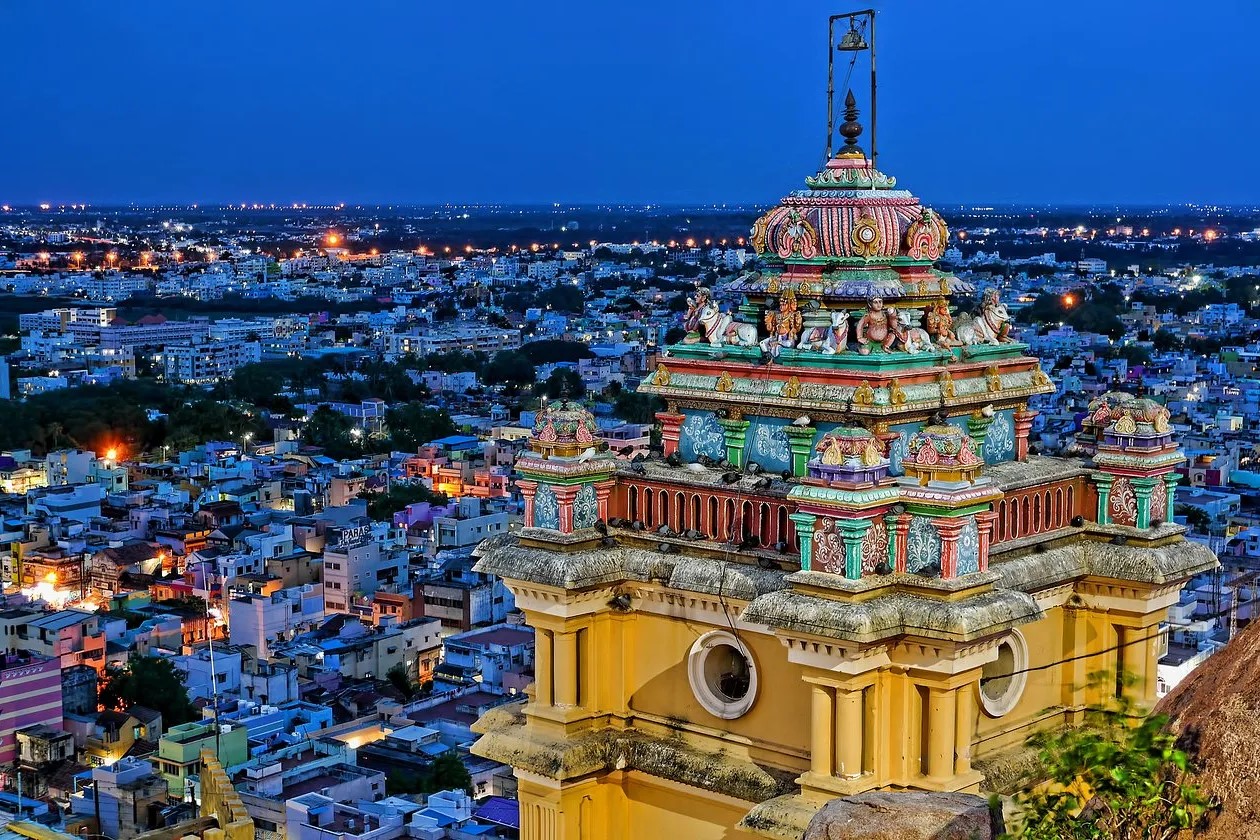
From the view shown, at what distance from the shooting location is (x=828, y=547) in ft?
23.7

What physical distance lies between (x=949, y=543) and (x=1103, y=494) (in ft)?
5.17

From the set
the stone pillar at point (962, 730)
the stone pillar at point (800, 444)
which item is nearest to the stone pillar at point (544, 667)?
the stone pillar at point (800, 444)

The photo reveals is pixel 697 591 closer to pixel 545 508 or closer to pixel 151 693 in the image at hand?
pixel 545 508

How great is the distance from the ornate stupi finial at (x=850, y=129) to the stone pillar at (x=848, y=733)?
283 centimetres

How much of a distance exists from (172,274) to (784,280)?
164149 millimetres

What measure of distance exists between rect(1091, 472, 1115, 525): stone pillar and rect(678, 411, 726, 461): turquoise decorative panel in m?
1.83

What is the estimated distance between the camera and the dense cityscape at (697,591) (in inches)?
284

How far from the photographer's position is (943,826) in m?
5.43

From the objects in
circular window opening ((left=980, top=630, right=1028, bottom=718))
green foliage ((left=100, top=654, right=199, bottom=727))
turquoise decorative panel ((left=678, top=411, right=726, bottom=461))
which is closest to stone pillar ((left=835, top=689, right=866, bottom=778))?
circular window opening ((left=980, top=630, right=1028, bottom=718))

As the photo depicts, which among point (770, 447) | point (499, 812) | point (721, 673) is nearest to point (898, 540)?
point (770, 447)

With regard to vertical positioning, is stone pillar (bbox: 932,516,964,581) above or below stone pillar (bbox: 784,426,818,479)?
below

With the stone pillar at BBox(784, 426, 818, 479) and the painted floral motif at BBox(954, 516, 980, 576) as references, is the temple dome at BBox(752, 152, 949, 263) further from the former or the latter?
the painted floral motif at BBox(954, 516, 980, 576)

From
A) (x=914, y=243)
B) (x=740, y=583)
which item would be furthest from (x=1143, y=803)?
(x=914, y=243)

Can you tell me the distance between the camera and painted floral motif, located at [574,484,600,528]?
8.33m
